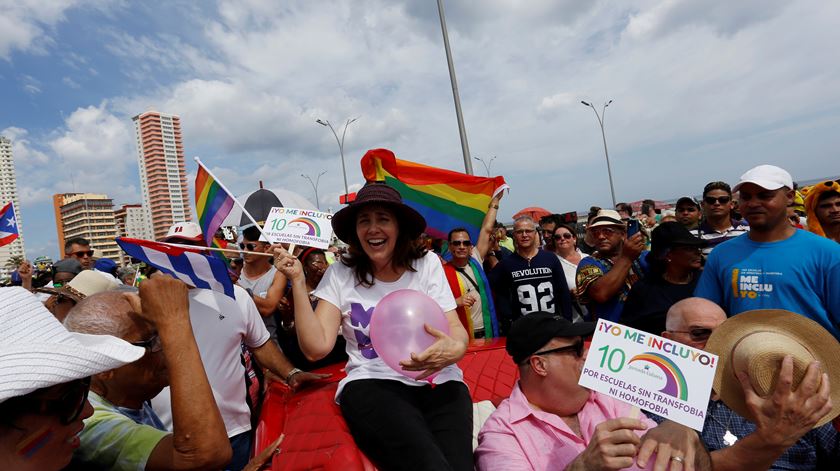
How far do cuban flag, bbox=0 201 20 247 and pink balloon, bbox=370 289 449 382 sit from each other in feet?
23.7

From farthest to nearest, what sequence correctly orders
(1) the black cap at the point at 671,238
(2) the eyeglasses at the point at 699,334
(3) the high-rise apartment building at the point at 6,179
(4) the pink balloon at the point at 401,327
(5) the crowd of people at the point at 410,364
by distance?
(3) the high-rise apartment building at the point at 6,179, (1) the black cap at the point at 671,238, (2) the eyeglasses at the point at 699,334, (4) the pink balloon at the point at 401,327, (5) the crowd of people at the point at 410,364

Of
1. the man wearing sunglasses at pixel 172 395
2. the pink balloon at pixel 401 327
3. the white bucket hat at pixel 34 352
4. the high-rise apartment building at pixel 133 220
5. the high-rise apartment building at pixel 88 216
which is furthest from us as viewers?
the high-rise apartment building at pixel 88 216

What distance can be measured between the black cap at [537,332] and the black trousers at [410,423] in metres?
0.35

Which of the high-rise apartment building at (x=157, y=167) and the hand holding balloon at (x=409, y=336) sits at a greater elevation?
the high-rise apartment building at (x=157, y=167)

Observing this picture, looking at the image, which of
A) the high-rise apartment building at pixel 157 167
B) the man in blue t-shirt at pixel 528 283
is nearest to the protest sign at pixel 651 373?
the man in blue t-shirt at pixel 528 283

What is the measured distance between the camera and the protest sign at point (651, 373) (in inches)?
56.6

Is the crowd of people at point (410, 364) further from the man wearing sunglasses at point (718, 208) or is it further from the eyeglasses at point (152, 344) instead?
the man wearing sunglasses at point (718, 208)

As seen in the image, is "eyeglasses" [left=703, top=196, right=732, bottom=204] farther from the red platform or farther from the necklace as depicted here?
the necklace

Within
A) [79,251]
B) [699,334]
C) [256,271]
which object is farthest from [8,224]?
[699,334]

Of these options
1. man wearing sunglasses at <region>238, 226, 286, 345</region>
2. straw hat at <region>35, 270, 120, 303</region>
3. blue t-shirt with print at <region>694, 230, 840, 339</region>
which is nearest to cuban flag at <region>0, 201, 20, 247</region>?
man wearing sunglasses at <region>238, 226, 286, 345</region>

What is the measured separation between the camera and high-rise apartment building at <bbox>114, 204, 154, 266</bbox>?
11012cm

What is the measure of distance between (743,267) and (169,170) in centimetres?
14662

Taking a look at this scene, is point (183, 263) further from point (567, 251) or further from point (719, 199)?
point (719, 199)

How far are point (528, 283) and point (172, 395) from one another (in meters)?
3.80
